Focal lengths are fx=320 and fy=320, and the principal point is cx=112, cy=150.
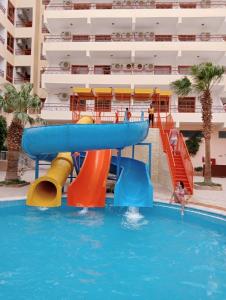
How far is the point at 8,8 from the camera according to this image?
34.7 m

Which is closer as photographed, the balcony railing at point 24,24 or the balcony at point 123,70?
the balcony at point 123,70

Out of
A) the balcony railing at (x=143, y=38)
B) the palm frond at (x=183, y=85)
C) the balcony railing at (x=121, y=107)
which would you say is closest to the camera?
the palm frond at (x=183, y=85)

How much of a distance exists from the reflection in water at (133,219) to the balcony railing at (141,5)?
26864 mm

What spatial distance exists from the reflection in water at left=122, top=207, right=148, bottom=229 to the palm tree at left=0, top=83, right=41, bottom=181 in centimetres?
840

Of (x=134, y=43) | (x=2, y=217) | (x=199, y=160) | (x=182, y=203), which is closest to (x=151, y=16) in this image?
(x=134, y=43)

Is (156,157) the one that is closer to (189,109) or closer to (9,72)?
(189,109)

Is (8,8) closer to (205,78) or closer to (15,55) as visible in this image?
(15,55)

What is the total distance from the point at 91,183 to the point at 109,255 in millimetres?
6537

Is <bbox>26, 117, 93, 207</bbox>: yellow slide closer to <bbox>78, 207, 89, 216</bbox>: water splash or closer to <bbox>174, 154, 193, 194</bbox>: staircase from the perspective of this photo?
<bbox>78, 207, 89, 216</bbox>: water splash

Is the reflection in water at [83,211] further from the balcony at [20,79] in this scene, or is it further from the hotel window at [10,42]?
the hotel window at [10,42]

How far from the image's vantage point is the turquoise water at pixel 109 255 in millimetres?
6566

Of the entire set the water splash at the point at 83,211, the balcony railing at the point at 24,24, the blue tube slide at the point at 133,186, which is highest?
the balcony railing at the point at 24,24

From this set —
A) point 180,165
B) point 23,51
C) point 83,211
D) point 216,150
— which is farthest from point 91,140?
point 23,51

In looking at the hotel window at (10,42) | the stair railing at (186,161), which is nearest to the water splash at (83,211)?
the stair railing at (186,161)
